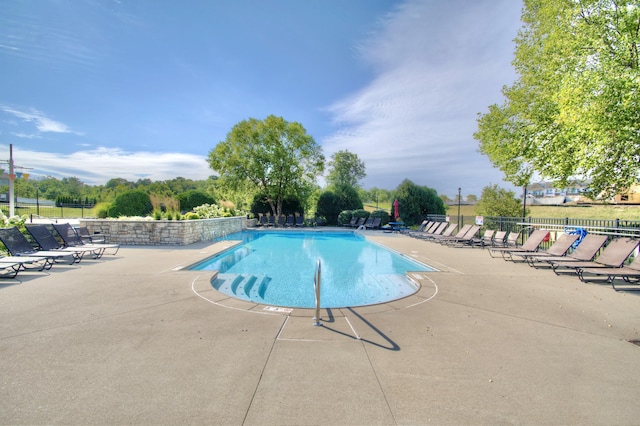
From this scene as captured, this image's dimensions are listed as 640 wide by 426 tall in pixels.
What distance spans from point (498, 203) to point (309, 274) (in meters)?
14.4

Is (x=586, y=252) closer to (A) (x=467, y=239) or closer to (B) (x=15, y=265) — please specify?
(A) (x=467, y=239)

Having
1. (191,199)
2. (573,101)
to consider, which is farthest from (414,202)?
(191,199)

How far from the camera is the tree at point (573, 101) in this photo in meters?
7.89

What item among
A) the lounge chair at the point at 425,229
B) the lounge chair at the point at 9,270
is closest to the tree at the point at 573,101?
the lounge chair at the point at 425,229

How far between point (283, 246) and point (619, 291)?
33.4 feet

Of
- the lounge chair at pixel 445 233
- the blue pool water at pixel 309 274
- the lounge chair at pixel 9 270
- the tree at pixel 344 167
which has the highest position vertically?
the tree at pixel 344 167

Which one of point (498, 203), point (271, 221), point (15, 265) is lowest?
point (15, 265)

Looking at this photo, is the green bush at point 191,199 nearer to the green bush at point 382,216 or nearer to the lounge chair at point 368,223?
the lounge chair at point 368,223

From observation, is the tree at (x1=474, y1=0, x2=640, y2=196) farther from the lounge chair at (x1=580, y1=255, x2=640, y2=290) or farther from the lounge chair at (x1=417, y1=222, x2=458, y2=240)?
the lounge chair at (x1=417, y1=222, x2=458, y2=240)

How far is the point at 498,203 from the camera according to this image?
17.0 m

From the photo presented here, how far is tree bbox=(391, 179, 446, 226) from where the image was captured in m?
19.6

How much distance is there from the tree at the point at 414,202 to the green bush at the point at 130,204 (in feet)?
51.7

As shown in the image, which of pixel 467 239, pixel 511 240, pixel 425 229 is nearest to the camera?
pixel 511 240

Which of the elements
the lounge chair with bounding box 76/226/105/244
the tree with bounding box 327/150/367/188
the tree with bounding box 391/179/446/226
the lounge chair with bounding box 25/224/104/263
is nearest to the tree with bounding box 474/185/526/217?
the tree with bounding box 391/179/446/226
